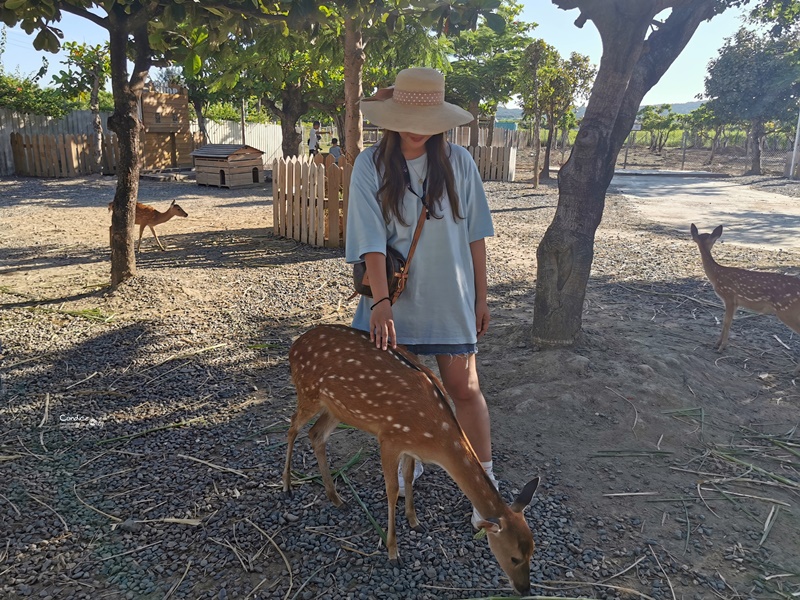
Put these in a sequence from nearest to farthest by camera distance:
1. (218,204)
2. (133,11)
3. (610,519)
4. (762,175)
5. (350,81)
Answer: (610,519), (133,11), (350,81), (218,204), (762,175)

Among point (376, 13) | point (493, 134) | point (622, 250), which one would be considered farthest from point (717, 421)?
point (493, 134)

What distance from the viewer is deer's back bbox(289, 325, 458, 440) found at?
2.80 metres

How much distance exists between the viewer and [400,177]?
287 centimetres

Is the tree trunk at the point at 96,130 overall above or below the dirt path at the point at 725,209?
above

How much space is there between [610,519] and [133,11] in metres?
6.63

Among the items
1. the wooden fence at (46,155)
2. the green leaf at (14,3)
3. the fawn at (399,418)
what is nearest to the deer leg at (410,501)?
the fawn at (399,418)

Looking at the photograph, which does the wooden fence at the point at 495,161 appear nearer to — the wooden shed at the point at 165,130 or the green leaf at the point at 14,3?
the wooden shed at the point at 165,130

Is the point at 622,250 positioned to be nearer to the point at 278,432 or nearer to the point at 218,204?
the point at 278,432

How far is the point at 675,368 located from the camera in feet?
16.6

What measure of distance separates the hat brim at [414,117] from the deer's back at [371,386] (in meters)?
1.06

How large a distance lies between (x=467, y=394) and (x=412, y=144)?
1.28 meters

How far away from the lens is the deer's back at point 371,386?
280 cm

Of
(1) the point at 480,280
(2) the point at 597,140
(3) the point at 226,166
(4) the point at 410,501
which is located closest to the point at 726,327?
(2) the point at 597,140

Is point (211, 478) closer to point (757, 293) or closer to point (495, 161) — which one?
point (757, 293)
